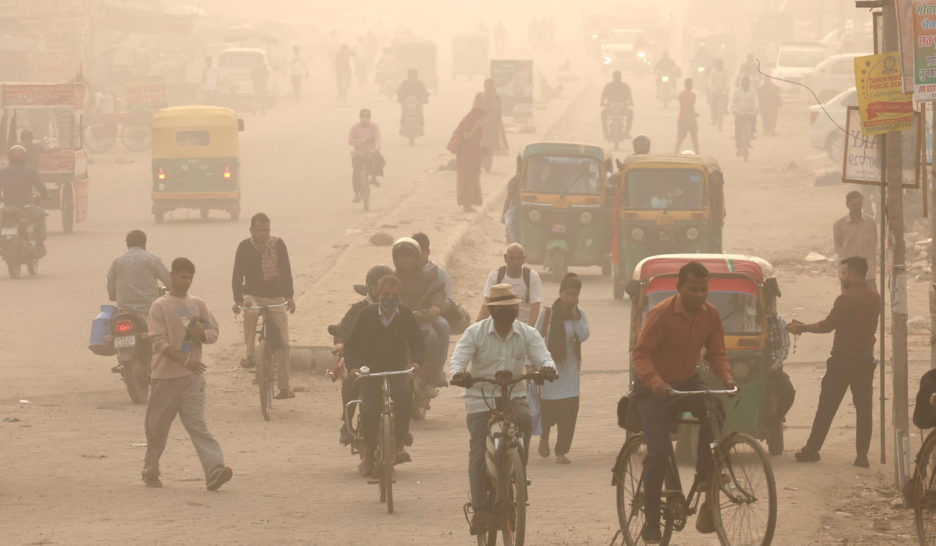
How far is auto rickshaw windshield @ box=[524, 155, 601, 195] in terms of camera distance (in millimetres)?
23172

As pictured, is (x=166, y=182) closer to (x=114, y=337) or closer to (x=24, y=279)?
(x=24, y=279)

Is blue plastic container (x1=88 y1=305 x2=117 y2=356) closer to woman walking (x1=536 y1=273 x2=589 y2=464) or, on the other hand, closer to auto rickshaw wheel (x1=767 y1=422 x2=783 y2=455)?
woman walking (x1=536 y1=273 x2=589 y2=464)

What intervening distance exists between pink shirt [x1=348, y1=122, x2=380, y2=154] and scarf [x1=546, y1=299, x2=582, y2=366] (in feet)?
57.1

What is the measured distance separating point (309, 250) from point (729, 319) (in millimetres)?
14757

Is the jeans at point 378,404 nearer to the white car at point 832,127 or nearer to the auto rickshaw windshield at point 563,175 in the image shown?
the auto rickshaw windshield at point 563,175

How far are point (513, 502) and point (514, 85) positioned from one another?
35212mm

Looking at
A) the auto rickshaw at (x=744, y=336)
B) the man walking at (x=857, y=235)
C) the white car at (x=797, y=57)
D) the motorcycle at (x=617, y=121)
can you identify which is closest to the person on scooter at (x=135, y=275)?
the auto rickshaw at (x=744, y=336)

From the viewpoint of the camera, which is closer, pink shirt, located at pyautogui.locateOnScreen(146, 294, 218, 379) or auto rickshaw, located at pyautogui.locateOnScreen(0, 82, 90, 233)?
pink shirt, located at pyautogui.locateOnScreen(146, 294, 218, 379)

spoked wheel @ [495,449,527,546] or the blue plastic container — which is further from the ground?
the blue plastic container

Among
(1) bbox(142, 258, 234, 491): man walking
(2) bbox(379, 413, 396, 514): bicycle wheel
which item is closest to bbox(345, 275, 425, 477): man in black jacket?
(2) bbox(379, 413, 396, 514): bicycle wheel

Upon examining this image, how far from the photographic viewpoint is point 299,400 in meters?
15.9

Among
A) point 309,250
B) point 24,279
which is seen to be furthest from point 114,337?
point 309,250

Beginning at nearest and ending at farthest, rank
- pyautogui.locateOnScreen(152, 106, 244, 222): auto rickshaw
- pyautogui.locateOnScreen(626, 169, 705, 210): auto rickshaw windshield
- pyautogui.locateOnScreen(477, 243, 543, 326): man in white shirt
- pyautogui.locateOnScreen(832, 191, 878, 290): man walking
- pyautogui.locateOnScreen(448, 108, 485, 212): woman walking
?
pyautogui.locateOnScreen(477, 243, 543, 326): man in white shirt < pyautogui.locateOnScreen(832, 191, 878, 290): man walking < pyautogui.locateOnScreen(626, 169, 705, 210): auto rickshaw windshield < pyautogui.locateOnScreen(448, 108, 485, 212): woman walking < pyautogui.locateOnScreen(152, 106, 244, 222): auto rickshaw

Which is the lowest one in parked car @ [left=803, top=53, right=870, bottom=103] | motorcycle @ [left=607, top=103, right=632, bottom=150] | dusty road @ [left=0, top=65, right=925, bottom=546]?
dusty road @ [left=0, top=65, right=925, bottom=546]
